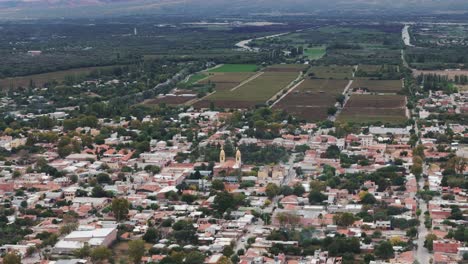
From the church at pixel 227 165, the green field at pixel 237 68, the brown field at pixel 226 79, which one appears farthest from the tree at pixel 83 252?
the green field at pixel 237 68

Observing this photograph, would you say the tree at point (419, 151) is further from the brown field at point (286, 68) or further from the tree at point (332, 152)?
the brown field at point (286, 68)

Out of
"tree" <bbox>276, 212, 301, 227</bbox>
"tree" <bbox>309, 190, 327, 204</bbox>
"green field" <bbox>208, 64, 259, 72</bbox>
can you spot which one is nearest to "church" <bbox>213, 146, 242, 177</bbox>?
"tree" <bbox>309, 190, 327, 204</bbox>

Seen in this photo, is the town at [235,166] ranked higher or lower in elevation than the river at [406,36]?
higher

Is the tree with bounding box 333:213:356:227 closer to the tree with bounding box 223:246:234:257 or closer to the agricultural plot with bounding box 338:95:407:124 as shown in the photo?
the tree with bounding box 223:246:234:257

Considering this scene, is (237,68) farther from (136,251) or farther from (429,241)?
(136,251)

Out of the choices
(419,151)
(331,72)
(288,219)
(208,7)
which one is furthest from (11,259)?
(208,7)
